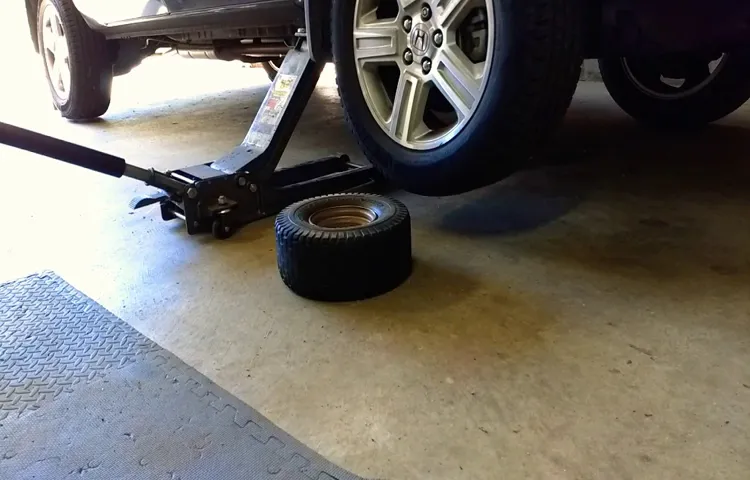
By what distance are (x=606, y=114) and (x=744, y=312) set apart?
7.63 feet

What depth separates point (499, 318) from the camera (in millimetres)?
1393

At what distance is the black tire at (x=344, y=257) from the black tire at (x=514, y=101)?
7.5 inches

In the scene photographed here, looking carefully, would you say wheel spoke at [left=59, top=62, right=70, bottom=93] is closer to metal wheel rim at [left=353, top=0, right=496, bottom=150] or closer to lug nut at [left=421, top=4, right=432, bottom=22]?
metal wheel rim at [left=353, top=0, right=496, bottom=150]

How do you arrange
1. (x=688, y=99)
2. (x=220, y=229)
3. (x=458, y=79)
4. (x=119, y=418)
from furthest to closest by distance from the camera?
(x=688, y=99) → (x=220, y=229) → (x=458, y=79) → (x=119, y=418)

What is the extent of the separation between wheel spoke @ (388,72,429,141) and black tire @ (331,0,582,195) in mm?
80

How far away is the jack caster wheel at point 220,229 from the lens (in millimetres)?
1958

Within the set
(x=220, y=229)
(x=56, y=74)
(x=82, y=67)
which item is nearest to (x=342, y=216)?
(x=220, y=229)

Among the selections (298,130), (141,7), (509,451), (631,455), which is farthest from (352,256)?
(141,7)

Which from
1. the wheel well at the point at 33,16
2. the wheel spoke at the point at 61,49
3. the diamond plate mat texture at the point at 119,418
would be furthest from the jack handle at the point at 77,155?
the wheel well at the point at 33,16

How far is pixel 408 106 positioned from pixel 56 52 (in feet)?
10.8

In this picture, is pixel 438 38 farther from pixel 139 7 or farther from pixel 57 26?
pixel 57 26

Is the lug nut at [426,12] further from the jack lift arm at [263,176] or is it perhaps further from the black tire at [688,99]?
Answer: the black tire at [688,99]

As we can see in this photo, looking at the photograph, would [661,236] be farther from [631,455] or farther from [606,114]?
[606,114]

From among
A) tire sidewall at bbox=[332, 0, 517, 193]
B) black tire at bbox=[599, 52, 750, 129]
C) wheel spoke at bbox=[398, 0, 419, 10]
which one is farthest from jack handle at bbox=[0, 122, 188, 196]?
black tire at bbox=[599, 52, 750, 129]
